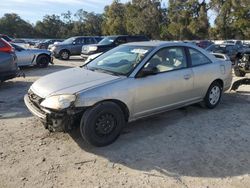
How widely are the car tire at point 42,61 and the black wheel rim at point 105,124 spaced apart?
36.8 feet

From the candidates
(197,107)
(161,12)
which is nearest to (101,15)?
(161,12)

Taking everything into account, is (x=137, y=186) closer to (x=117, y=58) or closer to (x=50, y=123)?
(x=50, y=123)

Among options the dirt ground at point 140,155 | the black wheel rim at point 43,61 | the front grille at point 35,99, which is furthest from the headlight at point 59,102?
the black wheel rim at point 43,61

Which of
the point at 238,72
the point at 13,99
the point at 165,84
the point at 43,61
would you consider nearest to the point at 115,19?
the point at 43,61

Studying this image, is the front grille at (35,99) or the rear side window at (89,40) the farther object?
the rear side window at (89,40)

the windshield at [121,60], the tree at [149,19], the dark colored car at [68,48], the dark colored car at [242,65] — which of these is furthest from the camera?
the tree at [149,19]

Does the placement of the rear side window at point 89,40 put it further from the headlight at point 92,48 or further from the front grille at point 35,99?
the front grille at point 35,99

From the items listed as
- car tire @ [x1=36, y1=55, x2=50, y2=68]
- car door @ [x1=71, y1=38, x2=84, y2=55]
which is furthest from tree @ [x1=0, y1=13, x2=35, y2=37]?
car tire @ [x1=36, y1=55, x2=50, y2=68]

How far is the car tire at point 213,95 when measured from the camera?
6973 mm

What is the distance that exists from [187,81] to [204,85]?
0.68 meters

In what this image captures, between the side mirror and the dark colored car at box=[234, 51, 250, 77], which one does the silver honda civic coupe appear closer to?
the side mirror

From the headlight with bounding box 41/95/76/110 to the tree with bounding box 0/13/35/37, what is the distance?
91.8 m

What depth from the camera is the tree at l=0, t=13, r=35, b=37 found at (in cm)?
9194

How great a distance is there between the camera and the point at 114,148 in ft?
16.3
